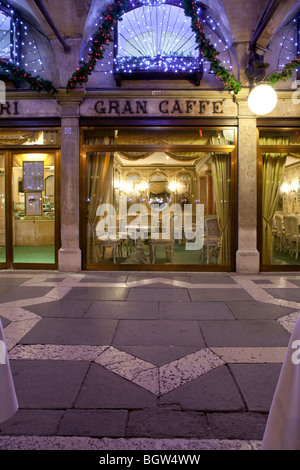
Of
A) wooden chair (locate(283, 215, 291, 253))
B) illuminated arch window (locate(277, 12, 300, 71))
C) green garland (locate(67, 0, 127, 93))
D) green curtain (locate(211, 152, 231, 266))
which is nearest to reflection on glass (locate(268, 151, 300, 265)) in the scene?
green curtain (locate(211, 152, 231, 266))

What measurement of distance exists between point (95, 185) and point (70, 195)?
0.68 metres

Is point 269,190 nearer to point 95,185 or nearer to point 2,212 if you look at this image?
point 95,185

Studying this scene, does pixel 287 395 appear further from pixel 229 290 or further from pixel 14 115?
pixel 14 115

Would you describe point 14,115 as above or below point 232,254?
above

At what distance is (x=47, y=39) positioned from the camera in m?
7.25

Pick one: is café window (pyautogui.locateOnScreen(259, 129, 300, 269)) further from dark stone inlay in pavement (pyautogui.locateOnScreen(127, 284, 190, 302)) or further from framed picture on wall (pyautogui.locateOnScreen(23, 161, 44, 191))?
framed picture on wall (pyautogui.locateOnScreen(23, 161, 44, 191))

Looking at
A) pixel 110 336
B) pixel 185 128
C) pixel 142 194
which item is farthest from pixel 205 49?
pixel 142 194

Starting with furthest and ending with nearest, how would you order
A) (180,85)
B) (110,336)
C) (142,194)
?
1. (142,194)
2. (180,85)
3. (110,336)

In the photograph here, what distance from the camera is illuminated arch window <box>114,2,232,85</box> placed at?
705 centimetres

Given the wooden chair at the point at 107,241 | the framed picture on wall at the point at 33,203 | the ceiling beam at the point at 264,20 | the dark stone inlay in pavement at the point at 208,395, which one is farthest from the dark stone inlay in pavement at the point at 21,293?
the ceiling beam at the point at 264,20

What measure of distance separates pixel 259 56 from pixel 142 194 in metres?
10.6

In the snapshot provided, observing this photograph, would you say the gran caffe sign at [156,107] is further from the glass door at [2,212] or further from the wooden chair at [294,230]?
the wooden chair at [294,230]

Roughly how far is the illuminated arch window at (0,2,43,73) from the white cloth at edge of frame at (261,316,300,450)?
25.5ft

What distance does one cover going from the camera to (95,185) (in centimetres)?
760
